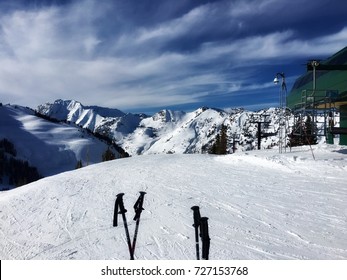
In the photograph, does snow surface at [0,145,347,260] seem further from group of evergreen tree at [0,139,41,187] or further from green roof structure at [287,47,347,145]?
group of evergreen tree at [0,139,41,187]

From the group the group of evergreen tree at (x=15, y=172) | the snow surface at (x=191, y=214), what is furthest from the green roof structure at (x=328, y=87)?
the group of evergreen tree at (x=15, y=172)

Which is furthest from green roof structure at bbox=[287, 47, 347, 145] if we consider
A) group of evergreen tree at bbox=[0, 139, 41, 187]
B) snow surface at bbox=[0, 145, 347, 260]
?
group of evergreen tree at bbox=[0, 139, 41, 187]

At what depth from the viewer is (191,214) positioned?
9.52 meters

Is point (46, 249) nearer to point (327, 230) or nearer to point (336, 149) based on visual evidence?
point (327, 230)

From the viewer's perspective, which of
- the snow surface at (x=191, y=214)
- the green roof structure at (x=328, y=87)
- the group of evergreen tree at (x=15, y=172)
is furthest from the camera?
the group of evergreen tree at (x=15, y=172)

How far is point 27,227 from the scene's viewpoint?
30.8 feet

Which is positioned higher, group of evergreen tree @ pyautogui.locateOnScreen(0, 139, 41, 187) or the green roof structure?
the green roof structure

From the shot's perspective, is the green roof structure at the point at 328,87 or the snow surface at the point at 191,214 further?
the green roof structure at the point at 328,87

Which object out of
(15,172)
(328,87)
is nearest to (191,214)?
(328,87)

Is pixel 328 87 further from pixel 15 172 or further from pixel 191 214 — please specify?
pixel 15 172

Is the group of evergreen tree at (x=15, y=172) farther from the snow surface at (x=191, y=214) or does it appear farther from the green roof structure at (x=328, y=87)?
the green roof structure at (x=328, y=87)

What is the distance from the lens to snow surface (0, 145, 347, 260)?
278 inches

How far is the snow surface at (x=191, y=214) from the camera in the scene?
7.07 m
